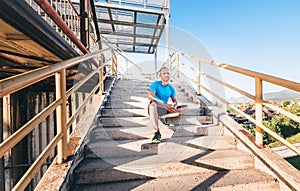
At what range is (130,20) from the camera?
7.40 meters

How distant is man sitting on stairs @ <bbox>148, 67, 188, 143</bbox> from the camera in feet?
7.47

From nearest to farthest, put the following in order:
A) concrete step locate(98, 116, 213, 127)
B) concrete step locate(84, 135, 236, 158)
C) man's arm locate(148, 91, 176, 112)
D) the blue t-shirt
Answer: concrete step locate(84, 135, 236, 158), man's arm locate(148, 91, 176, 112), concrete step locate(98, 116, 213, 127), the blue t-shirt

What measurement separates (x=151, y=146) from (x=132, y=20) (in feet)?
21.0

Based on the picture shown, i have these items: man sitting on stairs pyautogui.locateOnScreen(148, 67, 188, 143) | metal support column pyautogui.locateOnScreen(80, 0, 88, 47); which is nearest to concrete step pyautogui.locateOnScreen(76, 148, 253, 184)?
man sitting on stairs pyautogui.locateOnScreen(148, 67, 188, 143)

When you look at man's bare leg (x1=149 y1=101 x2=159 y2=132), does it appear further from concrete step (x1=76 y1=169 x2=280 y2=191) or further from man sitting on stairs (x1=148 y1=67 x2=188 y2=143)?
concrete step (x1=76 y1=169 x2=280 y2=191)

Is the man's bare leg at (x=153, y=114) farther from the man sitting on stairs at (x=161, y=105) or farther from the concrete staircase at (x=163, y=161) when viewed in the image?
the concrete staircase at (x=163, y=161)

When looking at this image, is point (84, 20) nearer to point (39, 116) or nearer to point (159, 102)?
point (159, 102)

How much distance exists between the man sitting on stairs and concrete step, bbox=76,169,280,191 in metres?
0.57

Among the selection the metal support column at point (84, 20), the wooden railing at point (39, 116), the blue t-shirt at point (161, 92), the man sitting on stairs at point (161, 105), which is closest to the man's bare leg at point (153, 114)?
the man sitting on stairs at point (161, 105)

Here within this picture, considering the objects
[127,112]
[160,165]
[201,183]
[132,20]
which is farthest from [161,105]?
[132,20]

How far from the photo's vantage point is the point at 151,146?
82.7 inches

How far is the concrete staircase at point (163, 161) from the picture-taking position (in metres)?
1.59

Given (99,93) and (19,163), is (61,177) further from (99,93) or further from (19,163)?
(19,163)

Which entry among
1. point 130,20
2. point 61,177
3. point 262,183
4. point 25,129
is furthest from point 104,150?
point 130,20
